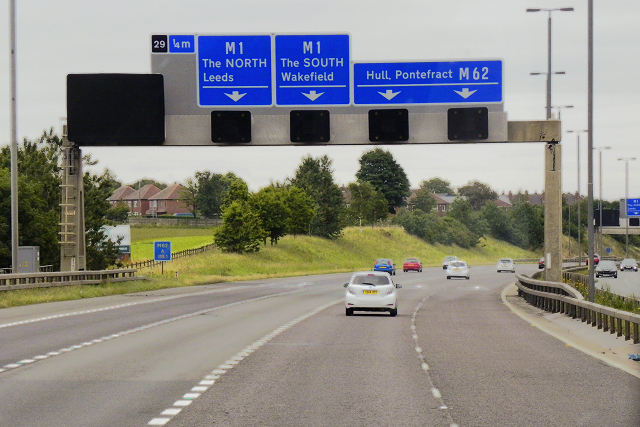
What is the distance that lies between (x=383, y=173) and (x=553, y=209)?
133329mm

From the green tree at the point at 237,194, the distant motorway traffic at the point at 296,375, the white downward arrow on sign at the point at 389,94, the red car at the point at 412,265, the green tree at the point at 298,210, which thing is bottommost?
the red car at the point at 412,265

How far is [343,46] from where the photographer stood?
34.2 metres

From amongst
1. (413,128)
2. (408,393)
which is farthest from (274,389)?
(413,128)

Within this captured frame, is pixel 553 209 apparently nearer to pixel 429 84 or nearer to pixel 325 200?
pixel 429 84

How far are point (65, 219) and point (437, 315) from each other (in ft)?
54.4

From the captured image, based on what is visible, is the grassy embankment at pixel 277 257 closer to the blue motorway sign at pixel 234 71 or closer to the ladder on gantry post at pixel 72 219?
the ladder on gantry post at pixel 72 219

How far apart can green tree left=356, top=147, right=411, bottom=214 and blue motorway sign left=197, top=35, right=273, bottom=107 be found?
445 ft

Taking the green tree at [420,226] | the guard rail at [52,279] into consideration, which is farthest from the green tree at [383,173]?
the guard rail at [52,279]

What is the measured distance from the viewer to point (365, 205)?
14938 centimetres

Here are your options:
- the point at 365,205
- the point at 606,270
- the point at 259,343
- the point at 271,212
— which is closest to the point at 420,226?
the point at 365,205

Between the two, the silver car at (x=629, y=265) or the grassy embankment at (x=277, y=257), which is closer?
the grassy embankment at (x=277, y=257)

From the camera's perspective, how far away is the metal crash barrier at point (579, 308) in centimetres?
2002

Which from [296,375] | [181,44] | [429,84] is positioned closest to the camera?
[296,375]

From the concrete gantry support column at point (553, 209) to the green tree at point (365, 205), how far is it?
109979mm
